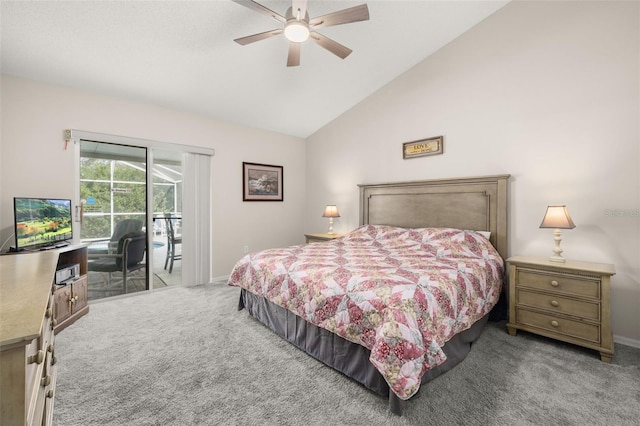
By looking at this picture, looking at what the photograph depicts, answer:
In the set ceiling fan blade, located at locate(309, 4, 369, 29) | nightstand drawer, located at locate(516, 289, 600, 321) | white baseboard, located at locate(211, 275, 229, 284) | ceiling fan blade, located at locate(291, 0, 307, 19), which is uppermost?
ceiling fan blade, located at locate(291, 0, 307, 19)

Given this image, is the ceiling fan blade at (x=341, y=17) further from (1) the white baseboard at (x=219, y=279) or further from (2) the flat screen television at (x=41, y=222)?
(1) the white baseboard at (x=219, y=279)

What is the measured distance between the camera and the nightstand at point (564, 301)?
A: 2.15 m

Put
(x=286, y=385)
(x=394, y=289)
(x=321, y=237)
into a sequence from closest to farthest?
1. (x=394, y=289)
2. (x=286, y=385)
3. (x=321, y=237)

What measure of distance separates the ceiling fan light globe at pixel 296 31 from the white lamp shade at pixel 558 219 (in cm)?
258

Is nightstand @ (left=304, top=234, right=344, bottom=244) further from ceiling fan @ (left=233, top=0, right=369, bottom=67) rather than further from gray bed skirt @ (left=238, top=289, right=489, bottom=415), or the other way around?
ceiling fan @ (left=233, top=0, right=369, bottom=67)

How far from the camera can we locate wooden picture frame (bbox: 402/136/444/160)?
362cm

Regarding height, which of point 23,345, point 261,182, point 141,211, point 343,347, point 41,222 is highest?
point 261,182

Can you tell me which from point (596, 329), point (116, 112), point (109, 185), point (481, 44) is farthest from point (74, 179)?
point (596, 329)

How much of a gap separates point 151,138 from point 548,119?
4560 millimetres

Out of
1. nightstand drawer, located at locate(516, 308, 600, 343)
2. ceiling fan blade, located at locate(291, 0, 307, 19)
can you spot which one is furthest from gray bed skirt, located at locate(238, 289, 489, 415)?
ceiling fan blade, located at locate(291, 0, 307, 19)

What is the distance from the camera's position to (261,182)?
488cm

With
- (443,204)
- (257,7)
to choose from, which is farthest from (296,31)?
(443,204)

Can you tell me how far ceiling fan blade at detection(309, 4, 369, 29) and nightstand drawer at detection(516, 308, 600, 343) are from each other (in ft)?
9.17

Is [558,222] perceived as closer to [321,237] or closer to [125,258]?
[321,237]
